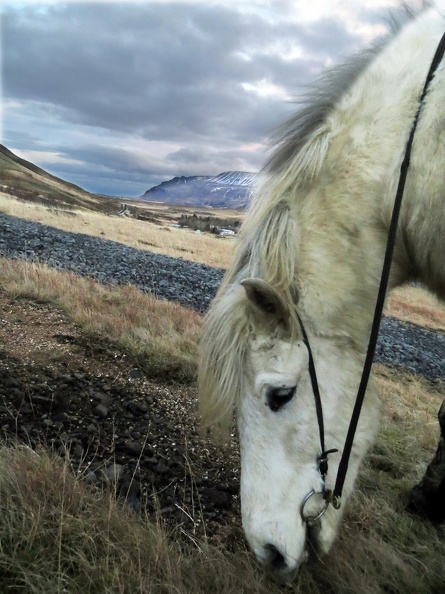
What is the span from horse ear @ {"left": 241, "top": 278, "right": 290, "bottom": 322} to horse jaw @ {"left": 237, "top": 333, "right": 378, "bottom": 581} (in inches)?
5.3

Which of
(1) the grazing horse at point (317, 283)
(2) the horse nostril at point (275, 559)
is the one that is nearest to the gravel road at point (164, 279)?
(1) the grazing horse at point (317, 283)

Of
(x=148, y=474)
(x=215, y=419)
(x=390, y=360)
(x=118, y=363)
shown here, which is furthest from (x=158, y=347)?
(x=390, y=360)

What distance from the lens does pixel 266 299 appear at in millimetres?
2166

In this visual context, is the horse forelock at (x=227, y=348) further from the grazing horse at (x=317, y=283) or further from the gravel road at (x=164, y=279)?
the gravel road at (x=164, y=279)

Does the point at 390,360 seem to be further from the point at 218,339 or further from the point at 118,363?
the point at 218,339

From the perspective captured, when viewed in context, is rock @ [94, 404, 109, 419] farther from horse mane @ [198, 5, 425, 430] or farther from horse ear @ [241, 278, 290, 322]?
horse ear @ [241, 278, 290, 322]

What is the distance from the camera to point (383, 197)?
7.50 feet

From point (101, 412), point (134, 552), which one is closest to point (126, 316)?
point (101, 412)

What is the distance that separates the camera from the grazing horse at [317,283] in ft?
7.23

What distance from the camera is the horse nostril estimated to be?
2176mm

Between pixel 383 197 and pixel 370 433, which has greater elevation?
pixel 383 197

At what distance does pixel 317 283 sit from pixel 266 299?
305 mm

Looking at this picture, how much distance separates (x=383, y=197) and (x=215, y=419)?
139cm

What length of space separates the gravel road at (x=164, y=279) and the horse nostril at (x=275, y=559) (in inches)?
293
